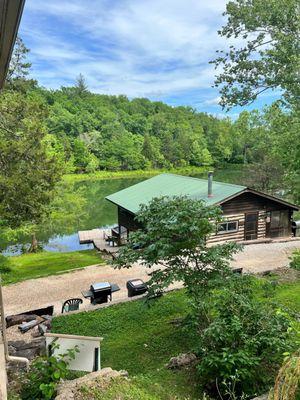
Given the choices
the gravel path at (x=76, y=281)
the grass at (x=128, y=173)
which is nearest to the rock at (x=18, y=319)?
the gravel path at (x=76, y=281)

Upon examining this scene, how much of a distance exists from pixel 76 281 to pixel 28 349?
6318mm

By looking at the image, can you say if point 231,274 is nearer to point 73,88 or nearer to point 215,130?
point 215,130

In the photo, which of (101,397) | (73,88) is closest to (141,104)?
(73,88)

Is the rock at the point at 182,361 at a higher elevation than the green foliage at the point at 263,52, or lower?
lower

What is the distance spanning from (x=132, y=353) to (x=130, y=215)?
42.1ft

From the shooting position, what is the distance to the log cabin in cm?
1719

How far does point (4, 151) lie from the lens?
11734 millimetres

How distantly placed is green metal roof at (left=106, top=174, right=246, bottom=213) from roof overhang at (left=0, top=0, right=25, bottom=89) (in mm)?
13879

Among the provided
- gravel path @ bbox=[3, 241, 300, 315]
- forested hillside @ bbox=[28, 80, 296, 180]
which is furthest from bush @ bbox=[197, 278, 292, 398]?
forested hillside @ bbox=[28, 80, 296, 180]

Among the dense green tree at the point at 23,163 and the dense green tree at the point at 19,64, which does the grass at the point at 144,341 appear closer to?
the dense green tree at the point at 23,163

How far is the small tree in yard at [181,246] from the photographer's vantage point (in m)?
5.73

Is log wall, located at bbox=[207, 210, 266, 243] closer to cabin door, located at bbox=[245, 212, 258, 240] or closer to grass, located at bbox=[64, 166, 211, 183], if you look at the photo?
cabin door, located at bbox=[245, 212, 258, 240]

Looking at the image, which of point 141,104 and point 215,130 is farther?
point 141,104

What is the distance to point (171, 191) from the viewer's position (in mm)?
19078
